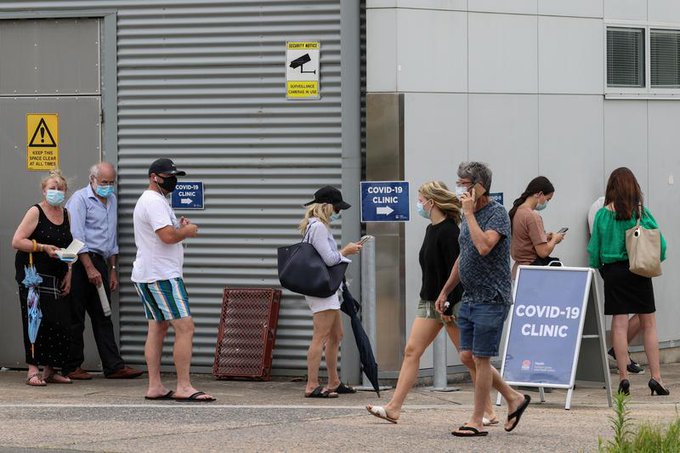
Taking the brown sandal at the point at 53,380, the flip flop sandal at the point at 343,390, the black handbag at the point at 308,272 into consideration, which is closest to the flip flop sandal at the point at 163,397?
the black handbag at the point at 308,272

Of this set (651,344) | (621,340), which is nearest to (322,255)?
(621,340)

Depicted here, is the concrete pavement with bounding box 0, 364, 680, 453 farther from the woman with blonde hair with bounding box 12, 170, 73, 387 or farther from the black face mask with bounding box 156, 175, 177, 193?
the black face mask with bounding box 156, 175, 177, 193

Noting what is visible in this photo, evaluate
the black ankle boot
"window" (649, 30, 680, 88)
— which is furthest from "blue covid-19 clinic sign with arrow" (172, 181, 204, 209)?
"window" (649, 30, 680, 88)

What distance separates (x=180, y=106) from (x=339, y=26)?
1666 mm

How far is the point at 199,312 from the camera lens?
13141 mm

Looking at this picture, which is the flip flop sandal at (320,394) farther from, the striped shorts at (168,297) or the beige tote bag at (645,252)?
the beige tote bag at (645,252)

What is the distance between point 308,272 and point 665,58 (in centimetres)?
519

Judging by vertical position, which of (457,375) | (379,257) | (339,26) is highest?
(339,26)

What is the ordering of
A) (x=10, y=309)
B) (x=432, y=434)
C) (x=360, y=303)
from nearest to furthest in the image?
(x=432, y=434) < (x=360, y=303) < (x=10, y=309)

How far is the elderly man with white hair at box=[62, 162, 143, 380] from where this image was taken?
12758 mm

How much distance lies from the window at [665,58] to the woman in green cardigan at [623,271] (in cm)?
255

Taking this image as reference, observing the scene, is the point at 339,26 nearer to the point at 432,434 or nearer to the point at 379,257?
the point at 379,257

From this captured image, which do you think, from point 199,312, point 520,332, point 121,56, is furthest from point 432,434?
point 121,56

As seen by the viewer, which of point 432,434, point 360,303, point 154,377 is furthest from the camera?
point 360,303
